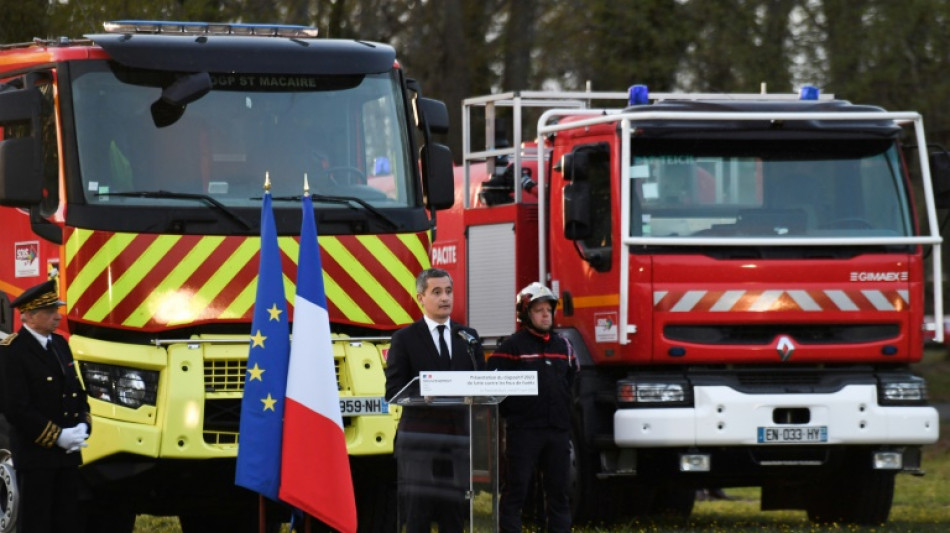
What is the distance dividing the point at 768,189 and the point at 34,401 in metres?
6.17

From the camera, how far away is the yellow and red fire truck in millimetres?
11289

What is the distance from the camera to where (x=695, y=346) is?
555 inches

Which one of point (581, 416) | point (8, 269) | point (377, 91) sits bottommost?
point (581, 416)

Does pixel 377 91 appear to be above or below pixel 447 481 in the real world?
above

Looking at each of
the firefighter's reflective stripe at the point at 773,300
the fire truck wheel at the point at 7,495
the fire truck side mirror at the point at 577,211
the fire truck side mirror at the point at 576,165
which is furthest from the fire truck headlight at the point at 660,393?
the fire truck wheel at the point at 7,495

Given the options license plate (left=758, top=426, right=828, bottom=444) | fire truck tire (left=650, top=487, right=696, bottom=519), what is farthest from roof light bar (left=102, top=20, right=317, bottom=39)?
fire truck tire (left=650, top=487, right=696, bottom=519)

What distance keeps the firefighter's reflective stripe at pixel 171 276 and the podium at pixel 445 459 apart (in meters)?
1.59

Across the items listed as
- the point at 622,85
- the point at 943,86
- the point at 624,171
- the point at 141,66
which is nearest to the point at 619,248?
the point at 624,171

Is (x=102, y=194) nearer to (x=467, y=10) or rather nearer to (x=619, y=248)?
(x=619, y=248)

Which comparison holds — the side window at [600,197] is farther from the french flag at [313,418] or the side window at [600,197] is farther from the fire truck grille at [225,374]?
the french flag at [313,418]

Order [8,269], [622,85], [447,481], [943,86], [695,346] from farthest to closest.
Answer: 1. [622,85]
2. [943,86]
3. [695,346]
4. [8,269]
5. [447,481]

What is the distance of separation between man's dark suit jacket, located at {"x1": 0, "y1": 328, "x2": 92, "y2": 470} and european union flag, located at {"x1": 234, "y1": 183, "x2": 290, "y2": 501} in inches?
36.5

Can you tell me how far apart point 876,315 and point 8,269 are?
618cm

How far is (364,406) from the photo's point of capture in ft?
37.9
